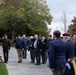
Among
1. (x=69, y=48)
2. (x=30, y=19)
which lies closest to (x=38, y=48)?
(x=69, y=48)

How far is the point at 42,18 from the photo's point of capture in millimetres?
62906

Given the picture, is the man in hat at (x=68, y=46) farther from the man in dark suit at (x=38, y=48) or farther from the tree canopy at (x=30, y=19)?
the tree canopy at (x=30, y=19)

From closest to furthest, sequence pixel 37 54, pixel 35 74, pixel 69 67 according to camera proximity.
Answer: pixel 69 67
pixel 35 74
pixel 37 54

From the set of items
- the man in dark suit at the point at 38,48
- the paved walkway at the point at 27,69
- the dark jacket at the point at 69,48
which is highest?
the dark jacket at the point at 69,48

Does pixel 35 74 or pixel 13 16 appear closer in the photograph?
pixel 35 74

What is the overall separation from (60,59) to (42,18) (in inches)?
2143

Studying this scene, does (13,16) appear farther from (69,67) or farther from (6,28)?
(69,67)

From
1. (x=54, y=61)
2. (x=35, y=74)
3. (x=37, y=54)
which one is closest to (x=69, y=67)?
(x=54, y=61)

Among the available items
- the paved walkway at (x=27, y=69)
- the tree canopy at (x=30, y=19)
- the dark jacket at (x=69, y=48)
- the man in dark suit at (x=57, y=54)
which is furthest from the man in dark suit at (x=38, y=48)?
the tree canopy at (x=30, y=19)

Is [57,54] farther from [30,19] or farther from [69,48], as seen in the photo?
[30,19]

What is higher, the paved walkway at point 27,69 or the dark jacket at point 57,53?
the dark jacket at point 57,53

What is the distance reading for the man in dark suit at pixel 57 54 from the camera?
27.6ft

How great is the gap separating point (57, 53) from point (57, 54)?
0.09ft

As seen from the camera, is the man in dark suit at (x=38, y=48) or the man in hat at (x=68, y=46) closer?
the man in hat at (x=68, y=46)
